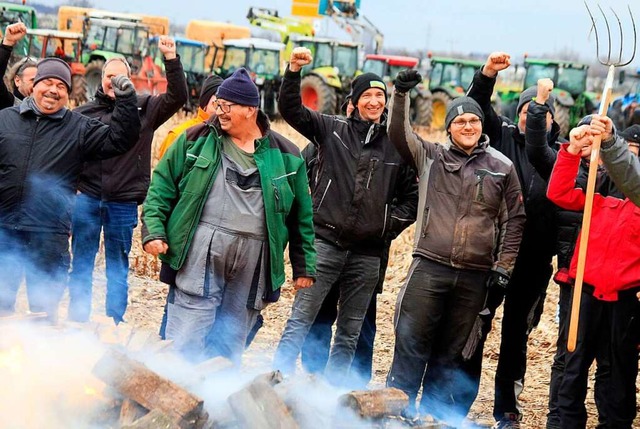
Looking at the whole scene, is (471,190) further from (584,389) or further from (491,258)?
(584,389)

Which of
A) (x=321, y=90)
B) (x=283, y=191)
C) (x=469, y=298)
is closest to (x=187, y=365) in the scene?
(x=283, y=191)

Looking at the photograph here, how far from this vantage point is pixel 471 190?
5.61 meters

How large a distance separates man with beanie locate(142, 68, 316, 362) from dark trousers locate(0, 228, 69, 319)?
41.6 inches

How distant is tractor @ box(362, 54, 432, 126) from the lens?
28391 millimetres

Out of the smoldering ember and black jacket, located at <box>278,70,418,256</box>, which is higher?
black jacket, located at <box>278,70,418,256</box>

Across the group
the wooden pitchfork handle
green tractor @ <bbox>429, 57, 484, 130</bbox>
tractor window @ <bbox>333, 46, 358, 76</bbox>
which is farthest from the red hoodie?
tractor window @ <bbox>333, 46, 358, 76</bbox>

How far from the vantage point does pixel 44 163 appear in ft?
18.9

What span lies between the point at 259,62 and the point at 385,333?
72.3 feet

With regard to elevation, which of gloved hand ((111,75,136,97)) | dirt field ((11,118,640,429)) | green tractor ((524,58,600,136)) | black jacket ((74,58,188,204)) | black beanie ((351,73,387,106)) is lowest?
dirt field ((11,118,640,429))

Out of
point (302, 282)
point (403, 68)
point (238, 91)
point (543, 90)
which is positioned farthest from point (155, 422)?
point (403, 68)

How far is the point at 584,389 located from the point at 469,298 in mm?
852

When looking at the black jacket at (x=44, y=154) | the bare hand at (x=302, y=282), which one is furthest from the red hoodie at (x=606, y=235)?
the black jacket at (x=44, y=154)

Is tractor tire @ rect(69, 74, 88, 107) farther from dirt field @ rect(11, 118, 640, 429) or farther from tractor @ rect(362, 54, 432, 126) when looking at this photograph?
dirt field @ rect(11, 118, 640, 429)

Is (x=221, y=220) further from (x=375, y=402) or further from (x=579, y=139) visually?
(x=579, y=139)
